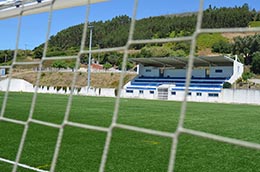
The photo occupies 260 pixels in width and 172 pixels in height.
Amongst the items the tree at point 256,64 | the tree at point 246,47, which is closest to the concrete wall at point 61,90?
the tree at point 246,47

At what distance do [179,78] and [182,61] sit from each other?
8.76 ft

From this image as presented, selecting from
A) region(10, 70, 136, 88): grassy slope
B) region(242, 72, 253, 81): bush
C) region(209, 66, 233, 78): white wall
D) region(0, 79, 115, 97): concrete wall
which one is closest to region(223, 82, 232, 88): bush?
region(209, 66, 233, 78): white wall

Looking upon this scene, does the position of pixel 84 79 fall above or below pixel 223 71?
below

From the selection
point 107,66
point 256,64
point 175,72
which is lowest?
point 175,72

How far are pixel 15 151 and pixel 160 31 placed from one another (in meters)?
13.9

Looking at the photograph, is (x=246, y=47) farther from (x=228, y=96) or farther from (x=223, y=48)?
(x=228, y=96)

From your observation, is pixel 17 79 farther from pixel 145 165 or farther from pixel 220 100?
pixel 145 165

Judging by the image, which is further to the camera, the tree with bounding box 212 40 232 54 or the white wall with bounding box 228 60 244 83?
the tree with bounding box 212 40 232 54

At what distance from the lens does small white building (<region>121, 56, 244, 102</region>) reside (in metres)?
22.5

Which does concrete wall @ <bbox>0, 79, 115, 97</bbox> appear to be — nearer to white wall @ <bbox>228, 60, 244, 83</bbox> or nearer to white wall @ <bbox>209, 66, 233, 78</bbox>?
white wall @ <bbox>209, 66, 233, 78</bbox>

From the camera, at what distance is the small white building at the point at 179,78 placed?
2255 cm

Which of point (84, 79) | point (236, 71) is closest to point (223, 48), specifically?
point (236, 71)

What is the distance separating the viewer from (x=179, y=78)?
24734mm

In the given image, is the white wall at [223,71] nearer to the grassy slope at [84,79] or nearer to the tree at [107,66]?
the grassy slope at [84,79]
